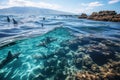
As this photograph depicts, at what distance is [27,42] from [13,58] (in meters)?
4.37

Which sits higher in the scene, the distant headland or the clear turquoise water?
the distant headland

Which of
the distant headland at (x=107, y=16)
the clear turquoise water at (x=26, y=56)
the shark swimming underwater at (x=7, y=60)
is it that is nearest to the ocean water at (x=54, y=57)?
the clear turquoise water at (x=26, y=56)

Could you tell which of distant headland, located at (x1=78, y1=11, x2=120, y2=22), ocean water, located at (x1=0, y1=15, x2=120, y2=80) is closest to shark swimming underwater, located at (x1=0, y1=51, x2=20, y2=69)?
ocean water, located at (x1=0, y1=15, x2=120, y2=80)

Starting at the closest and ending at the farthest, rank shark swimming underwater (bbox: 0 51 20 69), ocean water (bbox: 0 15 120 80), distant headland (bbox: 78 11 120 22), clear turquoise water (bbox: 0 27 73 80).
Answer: ocean water (bbox: 0 15 120 80), clear turquoise water (bbox: 0 27 73 80), shark swimming underwater (bbox: 0 51 20 69), distant headland (bbox: 78 11 120 22)

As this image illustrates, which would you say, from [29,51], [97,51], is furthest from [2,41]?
[97,51]

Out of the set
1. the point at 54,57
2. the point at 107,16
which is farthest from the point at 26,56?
the point at 107,16

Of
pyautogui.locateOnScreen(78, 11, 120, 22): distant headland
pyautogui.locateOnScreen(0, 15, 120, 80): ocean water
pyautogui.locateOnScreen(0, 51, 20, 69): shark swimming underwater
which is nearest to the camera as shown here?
pyautogui.locateOnScreen(0, 15, 120, 80): ocean water

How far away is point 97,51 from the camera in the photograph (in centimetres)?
1230

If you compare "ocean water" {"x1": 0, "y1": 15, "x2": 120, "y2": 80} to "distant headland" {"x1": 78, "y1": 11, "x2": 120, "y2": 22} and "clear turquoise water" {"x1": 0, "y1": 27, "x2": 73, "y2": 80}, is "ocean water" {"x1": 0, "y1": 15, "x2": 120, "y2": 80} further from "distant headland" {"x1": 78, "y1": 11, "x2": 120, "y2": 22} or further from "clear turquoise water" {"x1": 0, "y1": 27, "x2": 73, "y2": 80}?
"distant headland" {"x1": 78, "y1": 11, "x2": 120, "y2": 22}

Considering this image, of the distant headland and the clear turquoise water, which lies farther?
the distant headland

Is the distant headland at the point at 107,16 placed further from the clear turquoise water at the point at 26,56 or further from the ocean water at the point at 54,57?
the clear turquoise water at the point at 26,56

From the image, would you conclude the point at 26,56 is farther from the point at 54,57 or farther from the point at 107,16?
the point at 107,16

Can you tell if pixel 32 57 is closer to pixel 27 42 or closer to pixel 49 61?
pixel 49 61

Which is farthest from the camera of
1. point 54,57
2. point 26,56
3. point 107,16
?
point 107,16
